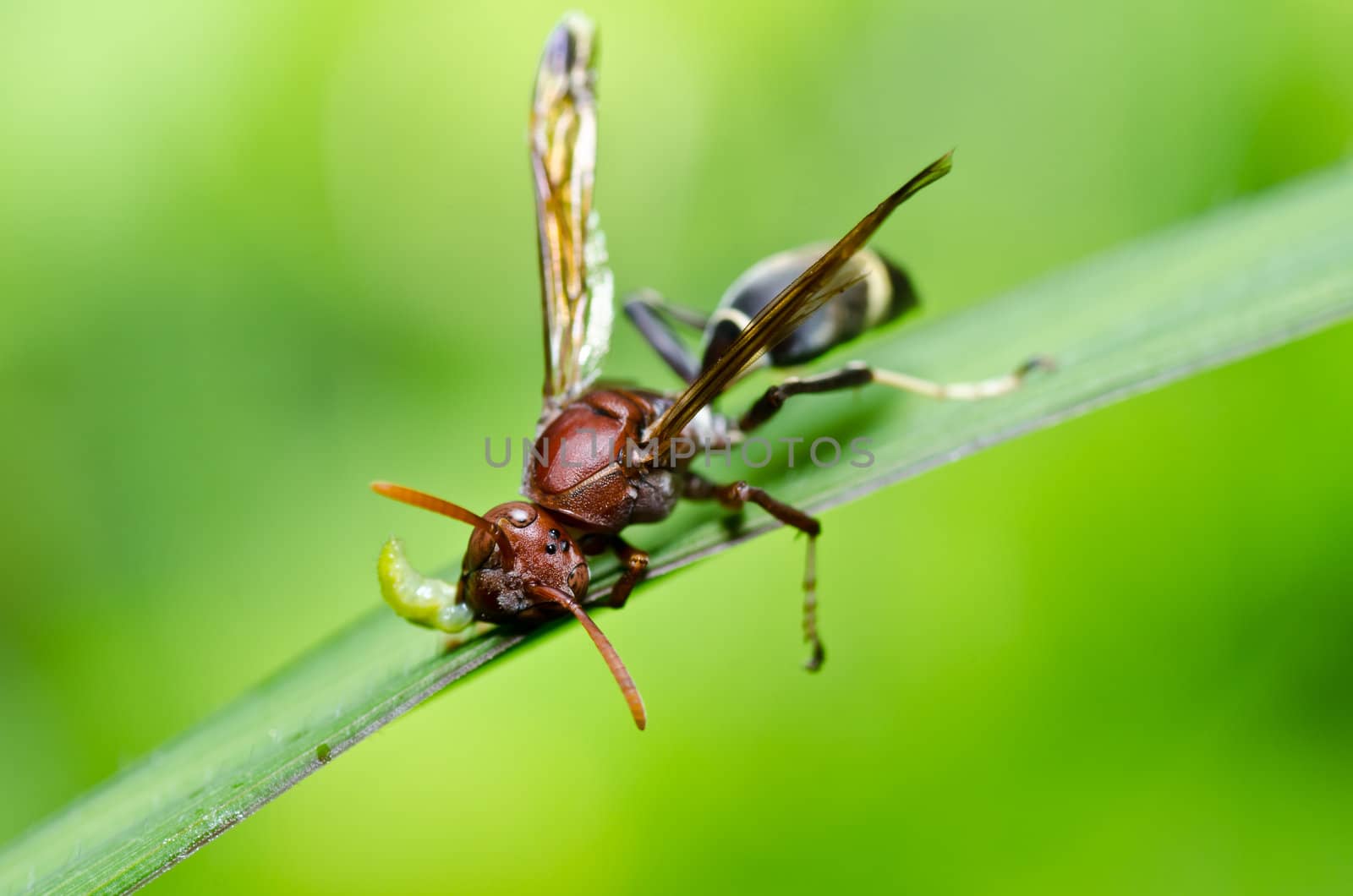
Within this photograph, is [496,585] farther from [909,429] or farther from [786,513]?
[909,429]

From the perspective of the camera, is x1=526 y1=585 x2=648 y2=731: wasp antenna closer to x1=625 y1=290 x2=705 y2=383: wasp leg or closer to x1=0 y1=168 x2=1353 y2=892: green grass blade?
x1=0 y1=168 x2=1353 y2=892: green grass blade

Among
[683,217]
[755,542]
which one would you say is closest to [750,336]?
[755,542]

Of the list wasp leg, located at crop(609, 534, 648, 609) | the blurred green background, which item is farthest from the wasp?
the blurred green background

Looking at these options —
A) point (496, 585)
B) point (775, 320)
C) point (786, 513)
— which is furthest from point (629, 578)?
point (775, 320)

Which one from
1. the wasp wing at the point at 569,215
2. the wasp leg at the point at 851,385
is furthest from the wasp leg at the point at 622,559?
the wasp leg at the point at 851,385

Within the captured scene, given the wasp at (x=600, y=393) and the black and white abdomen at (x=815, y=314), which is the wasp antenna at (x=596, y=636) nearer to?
the wasp at (x=600, y=393)

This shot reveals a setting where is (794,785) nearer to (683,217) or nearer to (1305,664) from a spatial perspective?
(1305,664)
